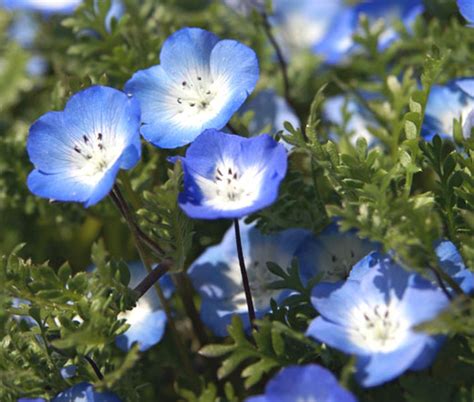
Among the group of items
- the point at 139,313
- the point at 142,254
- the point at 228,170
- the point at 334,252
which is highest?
the point at 228,170

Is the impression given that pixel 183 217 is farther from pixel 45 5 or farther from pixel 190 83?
pixel 45 5

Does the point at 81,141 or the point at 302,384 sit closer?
the point at 302,384

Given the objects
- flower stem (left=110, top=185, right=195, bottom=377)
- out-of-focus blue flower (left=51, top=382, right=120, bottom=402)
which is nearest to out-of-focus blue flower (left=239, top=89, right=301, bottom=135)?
flower stem (left=110, top=185, right=195, bottom=377)

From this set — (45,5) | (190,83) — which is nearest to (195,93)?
(190,83)

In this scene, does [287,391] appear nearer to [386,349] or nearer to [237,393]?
[386,349]

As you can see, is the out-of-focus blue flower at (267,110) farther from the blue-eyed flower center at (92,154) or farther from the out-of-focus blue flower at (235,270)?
the blue-eyed flower center at (92,154)

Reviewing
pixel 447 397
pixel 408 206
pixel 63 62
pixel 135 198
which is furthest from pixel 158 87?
pixel 63 62
